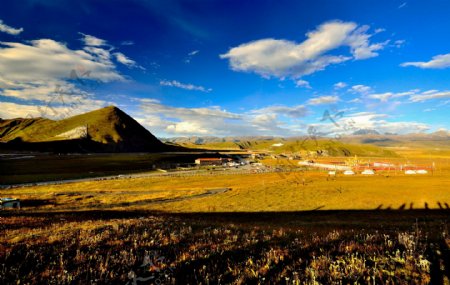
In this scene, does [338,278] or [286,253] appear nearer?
[338,278]

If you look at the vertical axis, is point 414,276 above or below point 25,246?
above

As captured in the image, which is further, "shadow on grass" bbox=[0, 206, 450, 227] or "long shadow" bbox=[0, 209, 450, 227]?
"long shadow" bbox=[0, 209, 450, 227]

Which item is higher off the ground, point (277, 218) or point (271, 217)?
point (277, 218)

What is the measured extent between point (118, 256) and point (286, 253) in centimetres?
512

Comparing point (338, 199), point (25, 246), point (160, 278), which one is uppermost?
point (160, 278)

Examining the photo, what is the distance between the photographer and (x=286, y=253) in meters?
7.52

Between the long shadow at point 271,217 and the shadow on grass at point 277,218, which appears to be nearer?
the shadow on grass at point 277,218

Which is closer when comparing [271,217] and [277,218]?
[277,218]

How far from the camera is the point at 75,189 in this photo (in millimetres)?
88562

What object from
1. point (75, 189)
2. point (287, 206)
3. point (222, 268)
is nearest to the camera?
point (222, 268)

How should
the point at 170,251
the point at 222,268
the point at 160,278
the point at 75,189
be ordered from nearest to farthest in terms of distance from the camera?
the point at 160,278 < the point at 222,268 < the point at 170,251 < the point at 75,189

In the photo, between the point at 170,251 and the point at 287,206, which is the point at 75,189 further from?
the point at 170,251

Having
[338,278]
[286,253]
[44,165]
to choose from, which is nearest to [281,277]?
[338,278]

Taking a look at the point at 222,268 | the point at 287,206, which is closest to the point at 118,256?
the point at 222,268
